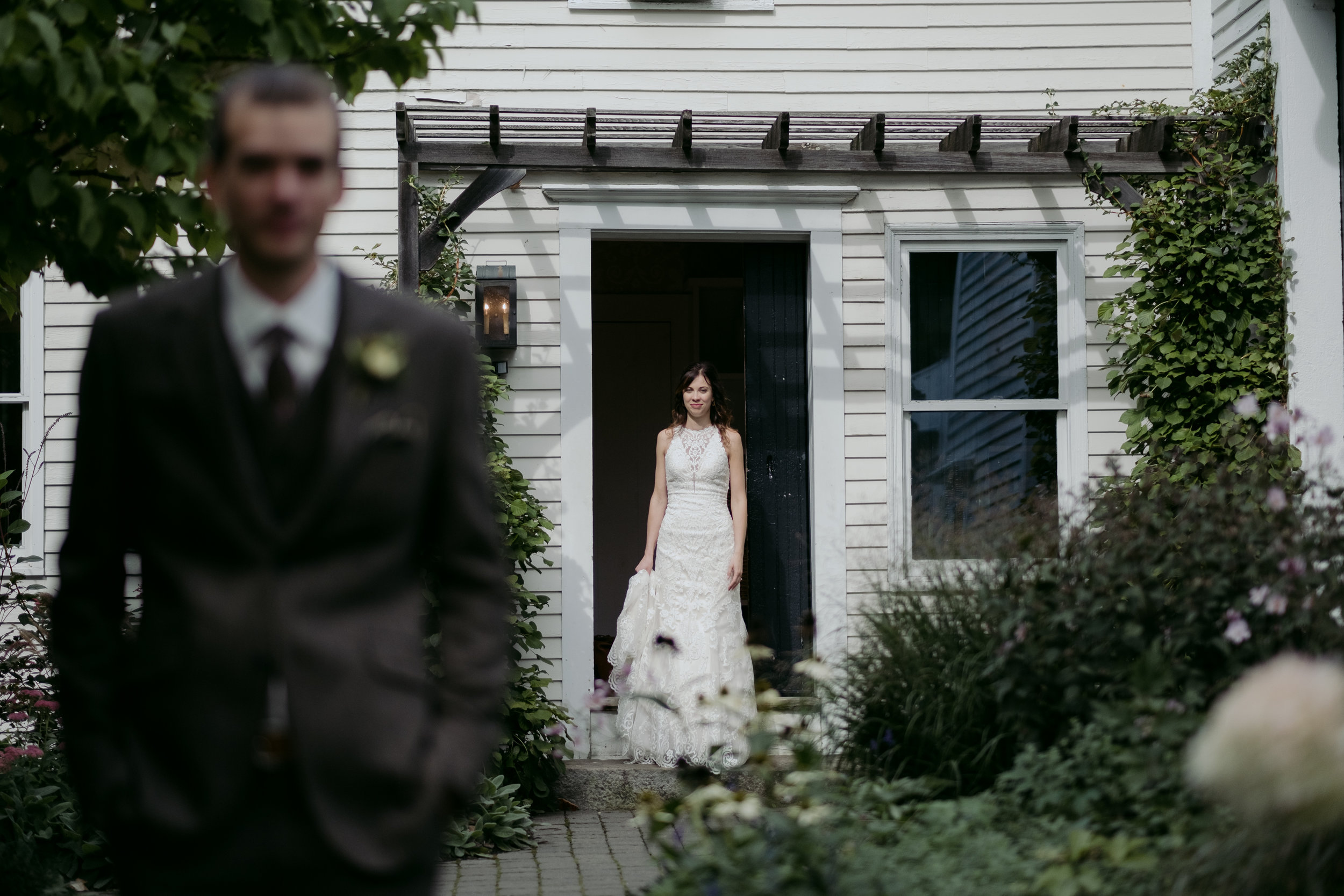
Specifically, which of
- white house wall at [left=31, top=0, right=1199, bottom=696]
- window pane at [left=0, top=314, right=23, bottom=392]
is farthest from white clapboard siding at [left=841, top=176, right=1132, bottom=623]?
window pane at [left=0, top=314, right=23, bottom=392]

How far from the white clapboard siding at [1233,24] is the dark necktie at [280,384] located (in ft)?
21.1

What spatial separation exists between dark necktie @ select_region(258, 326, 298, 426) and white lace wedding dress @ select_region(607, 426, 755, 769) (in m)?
5.02

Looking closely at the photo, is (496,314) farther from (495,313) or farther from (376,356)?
(376,356)

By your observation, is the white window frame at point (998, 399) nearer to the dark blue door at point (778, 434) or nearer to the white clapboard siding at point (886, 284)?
the white clapboard siding at point (886, 284)

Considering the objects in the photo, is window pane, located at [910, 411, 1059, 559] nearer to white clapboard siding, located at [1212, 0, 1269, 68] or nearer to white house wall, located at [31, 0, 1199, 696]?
white house wall, located at [31, 0, 1199, 696]

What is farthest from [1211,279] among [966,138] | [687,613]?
[687,613]

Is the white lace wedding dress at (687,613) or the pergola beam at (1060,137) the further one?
the pergola beam at (1060,137)

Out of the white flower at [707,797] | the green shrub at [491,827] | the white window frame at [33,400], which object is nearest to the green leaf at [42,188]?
the white flower at [707,797]

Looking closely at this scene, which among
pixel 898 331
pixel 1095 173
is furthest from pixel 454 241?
pixel 1095 173

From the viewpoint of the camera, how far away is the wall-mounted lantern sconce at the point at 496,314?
690 centimetres

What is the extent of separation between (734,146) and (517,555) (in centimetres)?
260

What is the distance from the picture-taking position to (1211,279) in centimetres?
652

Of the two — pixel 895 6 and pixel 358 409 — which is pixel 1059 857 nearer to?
pixel 358 409

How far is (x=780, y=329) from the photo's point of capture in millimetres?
7434
